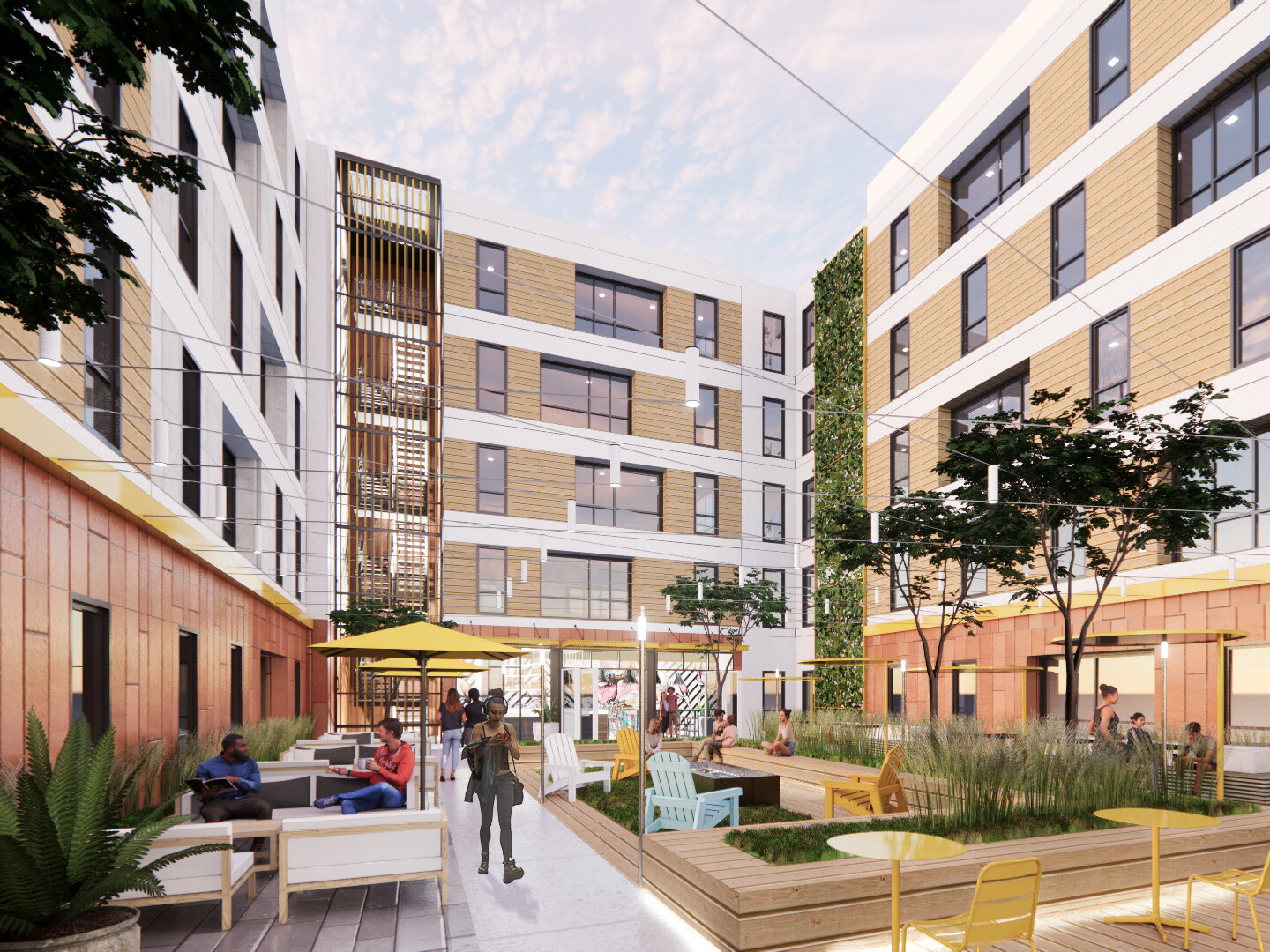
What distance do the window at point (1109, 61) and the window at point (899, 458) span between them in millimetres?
8714

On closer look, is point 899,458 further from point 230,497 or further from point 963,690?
point 230,497

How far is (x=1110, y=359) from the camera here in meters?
15.9

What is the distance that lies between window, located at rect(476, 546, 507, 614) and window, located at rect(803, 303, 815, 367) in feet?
42.0

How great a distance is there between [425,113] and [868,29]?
78.3 m

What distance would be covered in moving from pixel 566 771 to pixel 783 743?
187 inches

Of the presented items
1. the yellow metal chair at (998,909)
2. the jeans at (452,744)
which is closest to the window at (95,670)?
the jeans at (452,744)

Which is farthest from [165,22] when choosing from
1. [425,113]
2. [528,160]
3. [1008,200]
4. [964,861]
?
[528,160]

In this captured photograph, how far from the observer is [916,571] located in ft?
67.4

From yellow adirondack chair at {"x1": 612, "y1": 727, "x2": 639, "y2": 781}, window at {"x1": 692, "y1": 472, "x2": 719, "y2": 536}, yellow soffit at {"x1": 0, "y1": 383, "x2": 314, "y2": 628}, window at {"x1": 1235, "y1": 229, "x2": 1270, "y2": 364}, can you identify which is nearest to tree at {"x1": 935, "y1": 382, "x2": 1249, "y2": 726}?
window at {"x1": 1235, "y1": 229, "x2": 1270, "y2": 364}

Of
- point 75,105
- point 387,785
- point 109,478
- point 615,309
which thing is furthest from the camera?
point 615,309

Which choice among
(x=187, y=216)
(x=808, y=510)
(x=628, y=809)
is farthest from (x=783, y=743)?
(x=808, y=510)

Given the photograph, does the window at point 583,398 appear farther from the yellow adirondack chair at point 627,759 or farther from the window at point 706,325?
the yellow adirondack chair at point 627,759

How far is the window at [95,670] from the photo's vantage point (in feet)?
24.9

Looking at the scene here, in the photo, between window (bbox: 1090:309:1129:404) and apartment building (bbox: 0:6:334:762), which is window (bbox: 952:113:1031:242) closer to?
window (bbox: 1090:309:1129:404)
